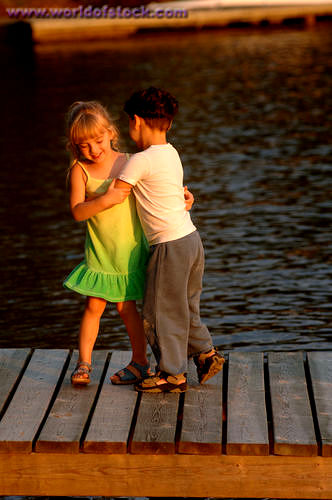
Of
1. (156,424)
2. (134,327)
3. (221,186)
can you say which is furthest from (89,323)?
(221,186)

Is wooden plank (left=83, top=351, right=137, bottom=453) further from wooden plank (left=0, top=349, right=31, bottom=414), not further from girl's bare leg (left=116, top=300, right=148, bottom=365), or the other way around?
wooden plank (left=0, top=349, right=31, bottom=414)

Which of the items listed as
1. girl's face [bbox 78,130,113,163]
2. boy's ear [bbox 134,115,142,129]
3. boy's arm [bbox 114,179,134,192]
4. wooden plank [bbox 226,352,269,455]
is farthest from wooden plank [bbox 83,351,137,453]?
boy's ear [bbox 134,115,142,129]

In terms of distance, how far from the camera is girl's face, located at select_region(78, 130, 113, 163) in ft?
15.1

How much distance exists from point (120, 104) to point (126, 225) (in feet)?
43.0

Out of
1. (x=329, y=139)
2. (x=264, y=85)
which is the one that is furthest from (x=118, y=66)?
(x=329, y=139)

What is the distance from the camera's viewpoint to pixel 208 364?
189 inches

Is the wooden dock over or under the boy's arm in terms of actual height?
under

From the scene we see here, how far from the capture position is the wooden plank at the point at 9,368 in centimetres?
493

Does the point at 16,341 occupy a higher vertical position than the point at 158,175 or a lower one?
lower

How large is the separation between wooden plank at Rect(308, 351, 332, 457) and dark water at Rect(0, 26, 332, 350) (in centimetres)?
164

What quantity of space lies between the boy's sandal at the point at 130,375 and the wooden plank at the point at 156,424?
182mm

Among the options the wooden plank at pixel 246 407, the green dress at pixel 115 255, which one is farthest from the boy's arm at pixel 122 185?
the wooden plank at pixel 246 407

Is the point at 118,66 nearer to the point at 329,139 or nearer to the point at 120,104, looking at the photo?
the point at 120,104

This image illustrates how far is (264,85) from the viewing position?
1884cm
